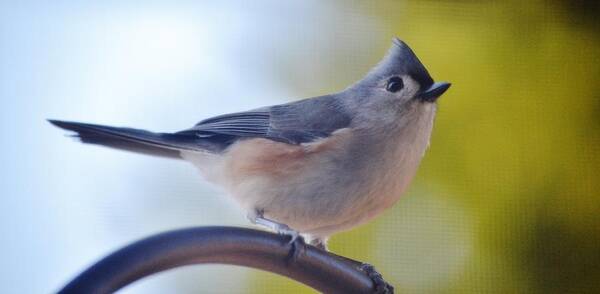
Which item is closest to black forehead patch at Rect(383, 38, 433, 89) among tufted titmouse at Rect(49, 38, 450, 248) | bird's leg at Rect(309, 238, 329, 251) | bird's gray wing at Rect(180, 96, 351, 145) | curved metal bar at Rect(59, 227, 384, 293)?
tufted titmouse at Rect(49, 38, 450, 248)

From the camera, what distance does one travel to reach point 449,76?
5.02ft

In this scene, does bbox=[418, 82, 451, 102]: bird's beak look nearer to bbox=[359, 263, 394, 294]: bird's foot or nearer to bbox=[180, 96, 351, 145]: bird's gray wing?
bbox=[180, 96, 351, 145]: bird's gray wing

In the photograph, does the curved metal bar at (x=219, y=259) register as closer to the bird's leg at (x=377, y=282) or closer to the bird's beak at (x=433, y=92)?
the bird's leg at (x=377, y=282)

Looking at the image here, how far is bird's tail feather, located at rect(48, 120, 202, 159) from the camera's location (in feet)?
2.94

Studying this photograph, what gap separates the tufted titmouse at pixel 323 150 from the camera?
1044 millimetres

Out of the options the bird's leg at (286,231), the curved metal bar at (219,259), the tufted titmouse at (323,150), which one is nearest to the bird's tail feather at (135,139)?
the tufted titmouse at (323,150)

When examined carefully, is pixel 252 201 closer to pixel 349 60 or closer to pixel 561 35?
pixel 349 60

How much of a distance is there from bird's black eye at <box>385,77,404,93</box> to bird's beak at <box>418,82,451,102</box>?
35 mm

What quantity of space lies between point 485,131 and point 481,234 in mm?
218

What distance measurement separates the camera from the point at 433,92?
1081 millimetres

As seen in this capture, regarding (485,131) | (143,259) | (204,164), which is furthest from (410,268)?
(143,259)

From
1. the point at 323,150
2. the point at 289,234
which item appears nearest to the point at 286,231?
the point at 289,234

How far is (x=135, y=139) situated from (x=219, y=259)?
39 centimetres

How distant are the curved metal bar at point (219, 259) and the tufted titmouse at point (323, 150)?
302 mm
